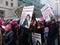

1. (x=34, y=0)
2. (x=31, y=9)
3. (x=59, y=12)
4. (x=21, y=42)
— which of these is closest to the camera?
(x=31, y=9)

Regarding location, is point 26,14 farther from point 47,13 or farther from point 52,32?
point 52,32

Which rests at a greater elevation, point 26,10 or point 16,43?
point 26,10

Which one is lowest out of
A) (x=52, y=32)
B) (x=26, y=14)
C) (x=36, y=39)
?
(x=36, y=39)

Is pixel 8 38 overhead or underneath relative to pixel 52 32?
underneath

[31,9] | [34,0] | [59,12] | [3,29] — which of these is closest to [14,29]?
[3,29]

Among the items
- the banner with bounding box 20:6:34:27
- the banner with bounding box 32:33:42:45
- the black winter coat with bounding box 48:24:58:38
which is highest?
the banner with bounding box 20:6:34:27

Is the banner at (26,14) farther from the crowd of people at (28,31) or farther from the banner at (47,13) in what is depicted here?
the banner at (47,13)

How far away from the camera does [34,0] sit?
15.2 m

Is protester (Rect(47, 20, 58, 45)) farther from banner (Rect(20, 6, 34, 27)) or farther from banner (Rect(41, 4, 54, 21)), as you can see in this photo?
banner (Rect(20, 6, 34, 27))

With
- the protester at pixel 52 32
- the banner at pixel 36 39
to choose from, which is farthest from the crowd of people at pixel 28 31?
the banner at pixel 36 39

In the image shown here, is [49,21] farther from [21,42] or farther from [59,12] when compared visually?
[59,12]

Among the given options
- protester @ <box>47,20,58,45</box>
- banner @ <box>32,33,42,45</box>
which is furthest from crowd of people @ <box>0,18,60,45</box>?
banner @ <box>32,33,42,45</box>

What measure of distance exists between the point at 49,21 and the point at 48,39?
20.7 inches

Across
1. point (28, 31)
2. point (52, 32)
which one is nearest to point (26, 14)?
point (28, 31)
